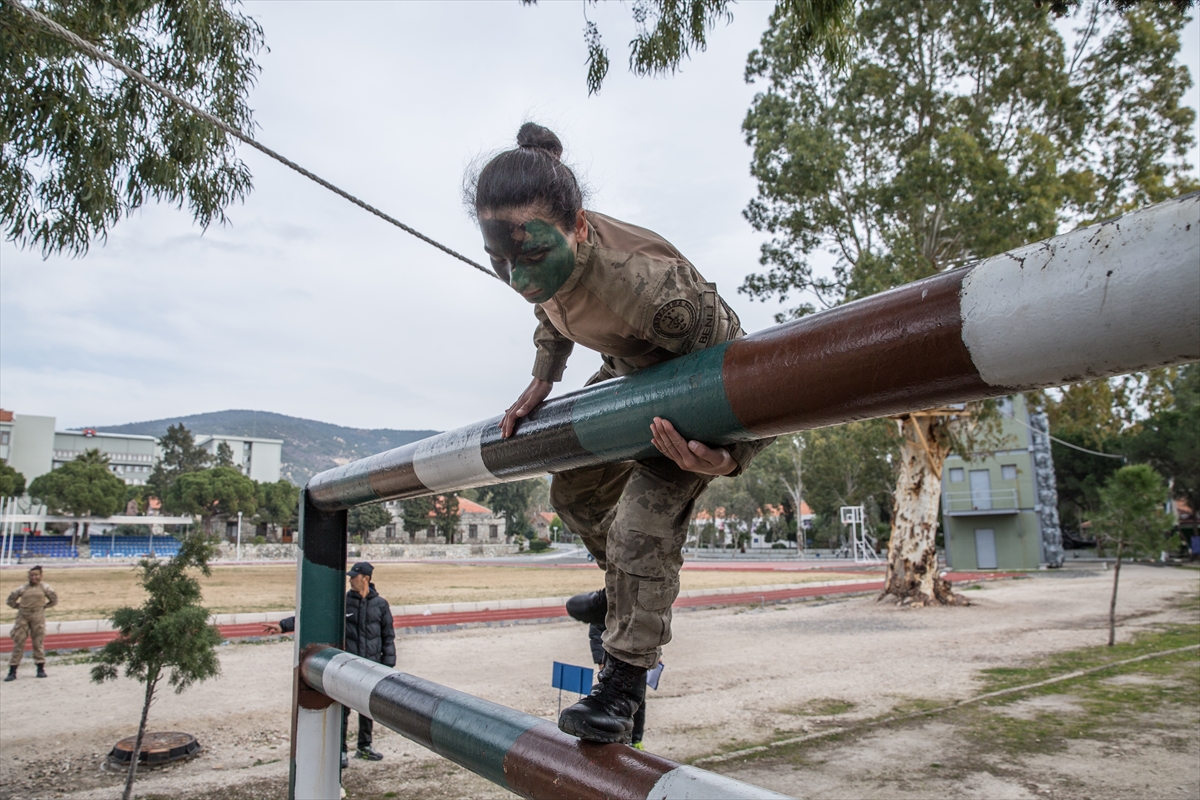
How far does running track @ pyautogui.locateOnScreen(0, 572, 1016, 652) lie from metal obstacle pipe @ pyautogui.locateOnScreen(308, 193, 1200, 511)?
35.8 ft

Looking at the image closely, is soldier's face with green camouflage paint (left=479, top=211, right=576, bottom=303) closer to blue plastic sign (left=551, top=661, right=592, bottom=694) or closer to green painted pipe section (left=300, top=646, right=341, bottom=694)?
green painted pipe section (left=300, top=646, right=341, bottom=694)

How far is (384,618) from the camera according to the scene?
6336 millimetres

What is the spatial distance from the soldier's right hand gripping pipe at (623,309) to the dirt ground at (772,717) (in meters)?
3.76

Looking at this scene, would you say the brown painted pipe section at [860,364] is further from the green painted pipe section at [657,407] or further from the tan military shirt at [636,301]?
the tan military shirt at [636,301]

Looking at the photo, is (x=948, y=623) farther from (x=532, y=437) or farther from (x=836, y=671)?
(x=532, y=437)

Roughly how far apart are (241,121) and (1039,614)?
1551 centimetres

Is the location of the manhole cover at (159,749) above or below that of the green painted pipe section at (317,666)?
below

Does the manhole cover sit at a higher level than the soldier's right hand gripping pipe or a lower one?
lower

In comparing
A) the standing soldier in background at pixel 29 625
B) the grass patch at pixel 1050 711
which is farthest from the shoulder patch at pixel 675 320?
the standing soldier in background at pixel 29 625

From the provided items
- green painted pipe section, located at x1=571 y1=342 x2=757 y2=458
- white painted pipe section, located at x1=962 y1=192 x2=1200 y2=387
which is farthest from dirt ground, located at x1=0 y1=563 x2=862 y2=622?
white painted pipe section, located at x1=962 y1=192 x2=1200 y2=387

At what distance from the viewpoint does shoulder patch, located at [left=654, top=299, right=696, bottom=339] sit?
1167 mm

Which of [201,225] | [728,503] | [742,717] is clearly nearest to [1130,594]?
[742,717]

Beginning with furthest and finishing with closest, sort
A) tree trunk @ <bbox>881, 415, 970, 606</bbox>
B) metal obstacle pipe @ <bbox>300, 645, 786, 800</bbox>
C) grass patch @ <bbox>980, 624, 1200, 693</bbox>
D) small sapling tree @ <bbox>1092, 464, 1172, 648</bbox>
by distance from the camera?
tree trunk @ <bbox>881, 415, 970, 606</bbox>
small sapling tree @ <bbox>1092, 464, 1172, 648</bbox>
grass patch @ <bbox>980, 624, 1200, 693</bbox>
metal obstacle pipe @ <bbox>300, 645, 786, 800</bbox>

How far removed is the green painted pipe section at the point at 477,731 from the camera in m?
1.14
